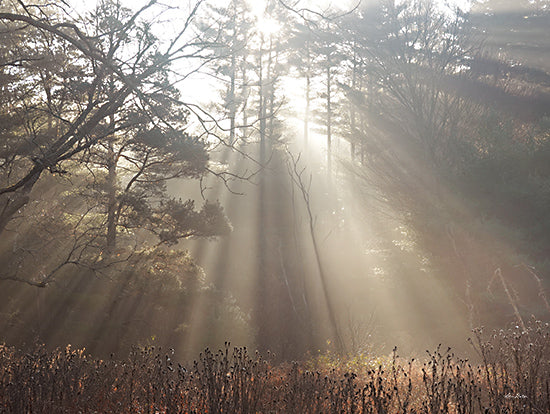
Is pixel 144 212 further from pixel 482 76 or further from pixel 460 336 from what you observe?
pixel 482 76

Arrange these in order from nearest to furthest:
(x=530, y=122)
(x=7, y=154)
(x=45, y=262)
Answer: (x=7, y=154) → (x=45, y=262) → (x=530, y=122)

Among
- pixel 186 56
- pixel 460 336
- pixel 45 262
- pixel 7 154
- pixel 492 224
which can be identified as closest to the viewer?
pixel 186 56

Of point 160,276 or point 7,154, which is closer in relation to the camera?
point 7,154

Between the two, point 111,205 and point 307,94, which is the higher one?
point 307,94

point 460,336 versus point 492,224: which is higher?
point 492,224

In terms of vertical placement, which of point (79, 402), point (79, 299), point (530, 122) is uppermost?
point (530, 122)

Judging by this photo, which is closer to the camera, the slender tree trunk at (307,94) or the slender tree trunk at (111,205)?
the slender tree trunk at (111,205)

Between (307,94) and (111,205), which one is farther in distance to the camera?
(307,94)

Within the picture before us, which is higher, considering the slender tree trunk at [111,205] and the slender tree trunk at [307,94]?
the slender tree trunk at [307,94]

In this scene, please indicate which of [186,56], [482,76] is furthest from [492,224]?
[186,56]

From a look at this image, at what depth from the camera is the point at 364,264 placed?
2147cm

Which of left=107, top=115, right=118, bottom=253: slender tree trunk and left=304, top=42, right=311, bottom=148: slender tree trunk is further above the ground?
left=304, top=42, right=311, bottom=148: slender tree trunk

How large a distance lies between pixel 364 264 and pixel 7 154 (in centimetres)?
1622

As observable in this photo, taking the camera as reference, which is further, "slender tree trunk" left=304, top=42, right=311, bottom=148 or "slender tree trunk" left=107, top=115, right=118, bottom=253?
"slender tree trunk" left=304, top=42, right=311, bottom=148
